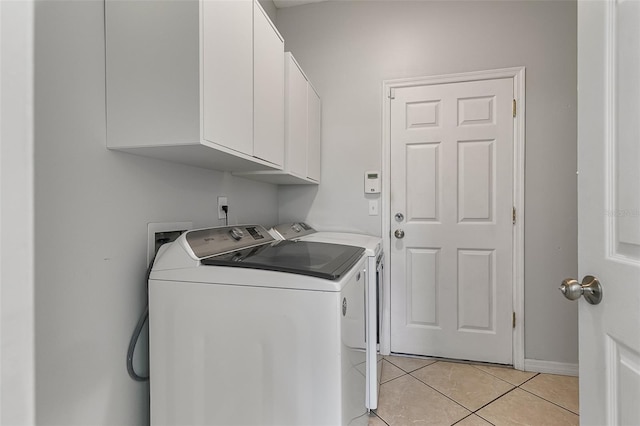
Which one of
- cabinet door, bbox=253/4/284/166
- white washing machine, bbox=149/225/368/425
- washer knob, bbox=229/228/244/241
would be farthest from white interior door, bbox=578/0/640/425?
washer knob, bbox=229/228/244/241

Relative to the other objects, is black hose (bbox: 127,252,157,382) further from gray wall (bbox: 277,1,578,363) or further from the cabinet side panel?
gray wall (bbox: 277,1,578,363)

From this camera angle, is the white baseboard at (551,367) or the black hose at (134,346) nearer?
the black hose at (134,346)

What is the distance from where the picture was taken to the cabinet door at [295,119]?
1788 mm

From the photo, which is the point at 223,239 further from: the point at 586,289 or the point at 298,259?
the point at 586,289

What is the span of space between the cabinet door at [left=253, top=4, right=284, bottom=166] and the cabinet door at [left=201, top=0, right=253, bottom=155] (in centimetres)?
6

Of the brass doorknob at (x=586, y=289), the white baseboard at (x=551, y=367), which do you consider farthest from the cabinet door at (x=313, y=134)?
the white baseboard at (x=551, y=367)

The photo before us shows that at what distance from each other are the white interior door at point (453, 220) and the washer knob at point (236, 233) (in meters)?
1.30

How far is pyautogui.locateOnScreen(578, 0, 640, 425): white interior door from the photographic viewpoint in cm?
64

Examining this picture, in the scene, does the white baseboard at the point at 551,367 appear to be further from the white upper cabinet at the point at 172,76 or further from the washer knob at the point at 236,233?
the white upper cabinet at the point at 172,76

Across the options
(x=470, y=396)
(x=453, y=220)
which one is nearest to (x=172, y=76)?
(x=453, y=220)

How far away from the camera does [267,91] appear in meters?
1.50

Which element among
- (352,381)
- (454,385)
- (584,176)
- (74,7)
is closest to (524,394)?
(454,385)

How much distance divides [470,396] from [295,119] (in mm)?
1984

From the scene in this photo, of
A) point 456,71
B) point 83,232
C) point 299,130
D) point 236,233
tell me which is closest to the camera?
point 83,232
